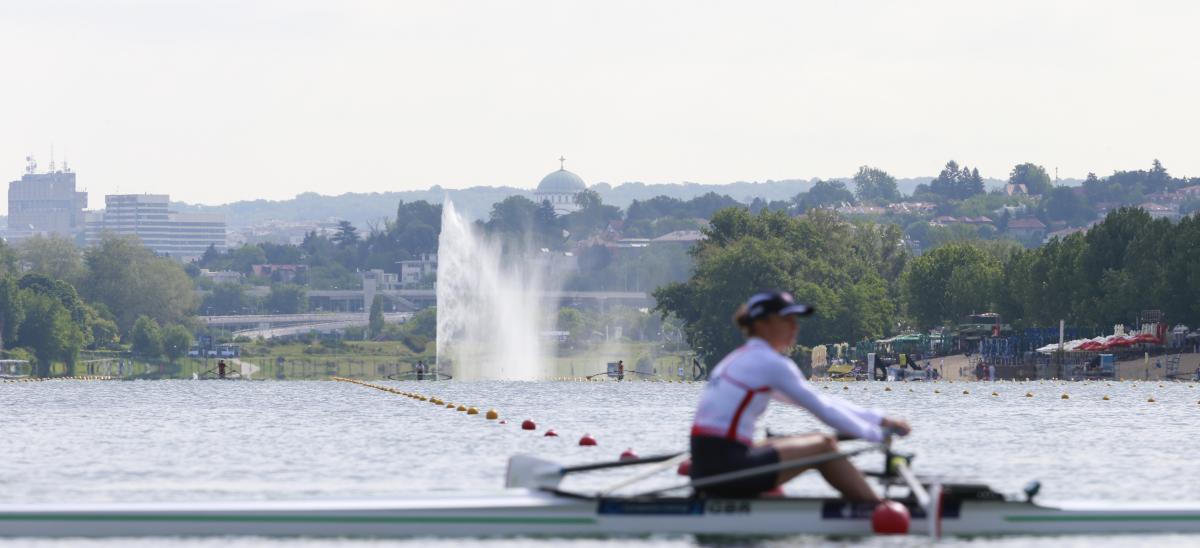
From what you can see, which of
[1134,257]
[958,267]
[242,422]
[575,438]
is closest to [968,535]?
[575,438]

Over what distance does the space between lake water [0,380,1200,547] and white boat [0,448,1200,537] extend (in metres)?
0.17

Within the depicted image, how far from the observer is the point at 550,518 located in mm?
23812

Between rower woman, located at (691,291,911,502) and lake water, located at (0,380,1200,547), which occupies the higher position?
rower woman, located at (691,291,911,502)

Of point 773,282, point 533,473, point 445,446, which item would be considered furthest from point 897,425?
point 773,282

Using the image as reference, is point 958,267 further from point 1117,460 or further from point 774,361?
point 774,361

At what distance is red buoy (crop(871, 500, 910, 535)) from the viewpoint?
22.9 metres

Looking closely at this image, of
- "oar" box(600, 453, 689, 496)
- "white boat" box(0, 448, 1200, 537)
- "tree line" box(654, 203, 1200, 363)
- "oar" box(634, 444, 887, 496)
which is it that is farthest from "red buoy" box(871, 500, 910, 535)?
"tree line" box(654, 203, 1200, 363)

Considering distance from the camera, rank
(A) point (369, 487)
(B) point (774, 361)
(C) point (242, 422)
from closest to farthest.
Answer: (B) point (774, 361), (A) point (369, 487), (C) point (242, 422)

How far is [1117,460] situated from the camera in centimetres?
3950

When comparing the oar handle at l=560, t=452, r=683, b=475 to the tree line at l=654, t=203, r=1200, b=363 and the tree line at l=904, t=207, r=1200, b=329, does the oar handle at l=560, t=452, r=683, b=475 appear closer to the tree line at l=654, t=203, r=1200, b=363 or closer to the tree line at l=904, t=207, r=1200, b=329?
the tree line at l=904, t=207, r=1200, b=329

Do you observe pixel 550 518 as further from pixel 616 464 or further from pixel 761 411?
pixel 761 411

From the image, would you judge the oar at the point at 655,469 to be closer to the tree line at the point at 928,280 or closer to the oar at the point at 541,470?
the oar at the point at 541,470

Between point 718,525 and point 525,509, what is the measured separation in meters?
2.14

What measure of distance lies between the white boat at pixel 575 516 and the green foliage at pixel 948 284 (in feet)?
487
